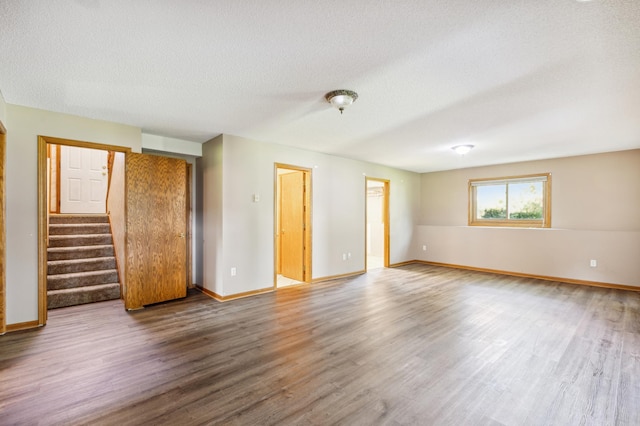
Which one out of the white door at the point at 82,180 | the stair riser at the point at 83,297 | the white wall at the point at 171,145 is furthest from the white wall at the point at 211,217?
the white door at the point at 82,180

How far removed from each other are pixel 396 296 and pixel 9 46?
4887mm

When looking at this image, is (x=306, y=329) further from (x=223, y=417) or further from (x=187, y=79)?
(x=187, y=79)

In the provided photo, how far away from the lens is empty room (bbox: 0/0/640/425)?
6.07 ft

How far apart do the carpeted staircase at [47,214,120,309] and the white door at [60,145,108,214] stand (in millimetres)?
1006

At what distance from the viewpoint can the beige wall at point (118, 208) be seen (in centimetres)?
450

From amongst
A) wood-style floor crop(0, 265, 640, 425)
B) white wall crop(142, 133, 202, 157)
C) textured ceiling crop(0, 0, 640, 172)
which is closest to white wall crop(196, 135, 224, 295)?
white wall crop(142, 133, 202, 157)

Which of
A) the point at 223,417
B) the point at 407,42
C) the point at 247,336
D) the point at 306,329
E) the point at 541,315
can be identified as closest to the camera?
the point at 223,417

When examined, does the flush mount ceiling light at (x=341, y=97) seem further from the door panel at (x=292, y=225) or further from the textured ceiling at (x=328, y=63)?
the door panel at (x=292, y=225)

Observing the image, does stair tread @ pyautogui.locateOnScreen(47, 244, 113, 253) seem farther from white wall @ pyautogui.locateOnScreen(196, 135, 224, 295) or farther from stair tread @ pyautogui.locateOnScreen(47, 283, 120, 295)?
white wall @ pyautogui.locateOnScreen(196, 135, 224, 295)

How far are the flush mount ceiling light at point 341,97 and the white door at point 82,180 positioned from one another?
229 inches

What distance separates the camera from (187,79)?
8.34ft

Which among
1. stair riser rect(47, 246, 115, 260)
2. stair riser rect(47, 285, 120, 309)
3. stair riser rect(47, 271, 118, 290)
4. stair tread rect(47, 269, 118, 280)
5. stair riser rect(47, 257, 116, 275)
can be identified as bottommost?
stair riser rect(47, 285, 120, 309)

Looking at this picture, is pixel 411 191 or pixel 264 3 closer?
pixel 264 3

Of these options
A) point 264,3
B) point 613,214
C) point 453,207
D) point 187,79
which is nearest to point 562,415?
point 264,3
